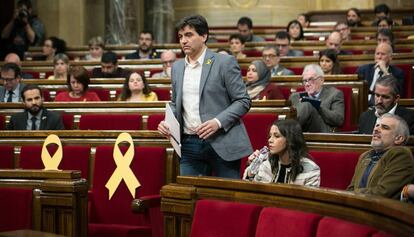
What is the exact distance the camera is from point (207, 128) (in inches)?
189

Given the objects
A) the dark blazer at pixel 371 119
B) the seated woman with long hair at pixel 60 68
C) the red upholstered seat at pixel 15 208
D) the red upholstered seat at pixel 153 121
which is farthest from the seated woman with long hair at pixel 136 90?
the red upholstered seat at pixel 15 208

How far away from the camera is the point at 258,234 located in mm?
3461

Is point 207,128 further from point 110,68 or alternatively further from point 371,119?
point 110,68

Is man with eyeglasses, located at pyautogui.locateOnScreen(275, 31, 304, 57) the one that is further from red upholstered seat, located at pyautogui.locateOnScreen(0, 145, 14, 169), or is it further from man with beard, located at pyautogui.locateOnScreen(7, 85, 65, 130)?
red upholstered seat, located at pyautogui.locateOnScreen(0, 145, 14, 169)

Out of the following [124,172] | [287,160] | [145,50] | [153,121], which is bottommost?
[124,172]

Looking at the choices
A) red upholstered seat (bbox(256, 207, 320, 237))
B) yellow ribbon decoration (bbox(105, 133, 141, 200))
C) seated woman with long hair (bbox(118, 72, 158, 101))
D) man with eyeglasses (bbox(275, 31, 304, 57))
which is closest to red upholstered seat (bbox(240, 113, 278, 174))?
yellow ribbon decoration (bbox(105, 133, 141, 200))

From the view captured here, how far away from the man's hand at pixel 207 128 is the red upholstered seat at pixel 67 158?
4.12 ft

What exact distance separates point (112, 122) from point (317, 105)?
148cm

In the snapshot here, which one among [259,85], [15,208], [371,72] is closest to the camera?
[15,208]

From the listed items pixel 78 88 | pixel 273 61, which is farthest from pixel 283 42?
pixel 78 88

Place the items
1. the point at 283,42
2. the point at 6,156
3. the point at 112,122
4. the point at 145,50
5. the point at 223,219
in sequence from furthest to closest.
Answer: the point at 145,50
the point at 283,42
the point at 112,122
the point at 6,156
the point at 223,219

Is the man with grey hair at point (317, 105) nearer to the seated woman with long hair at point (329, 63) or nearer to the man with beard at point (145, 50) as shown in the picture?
the seated woman with long hair at point (329, 63)

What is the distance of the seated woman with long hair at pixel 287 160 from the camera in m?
4.84

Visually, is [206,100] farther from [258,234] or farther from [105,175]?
[258,234]
